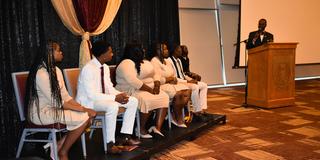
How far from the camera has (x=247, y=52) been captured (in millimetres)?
6070

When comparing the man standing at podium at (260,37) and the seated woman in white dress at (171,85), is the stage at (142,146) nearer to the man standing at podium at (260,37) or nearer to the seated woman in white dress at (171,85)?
the seated woman in white dress at (171,85)

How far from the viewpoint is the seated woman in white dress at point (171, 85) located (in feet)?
13.9

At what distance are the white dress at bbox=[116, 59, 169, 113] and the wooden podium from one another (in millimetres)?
2226

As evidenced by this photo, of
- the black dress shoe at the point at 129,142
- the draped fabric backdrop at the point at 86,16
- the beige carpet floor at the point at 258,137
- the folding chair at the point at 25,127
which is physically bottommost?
the beige carpet floor at the point at 258,137

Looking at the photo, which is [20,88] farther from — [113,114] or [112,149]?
Answer: [112,149]

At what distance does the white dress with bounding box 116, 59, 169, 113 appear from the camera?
147 inches

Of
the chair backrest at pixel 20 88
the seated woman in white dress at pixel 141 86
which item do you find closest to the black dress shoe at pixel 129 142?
the seated woman in white dress at pixel 141 86

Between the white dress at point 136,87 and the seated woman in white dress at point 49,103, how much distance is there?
2.85 feet

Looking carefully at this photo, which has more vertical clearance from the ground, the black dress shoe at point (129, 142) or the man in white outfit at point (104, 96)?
the man in white outfit at point (104, 96)

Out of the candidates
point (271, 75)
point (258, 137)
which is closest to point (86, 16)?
point (258, 137)

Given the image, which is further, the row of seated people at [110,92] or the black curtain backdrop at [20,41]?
the black curtain backdrop at [20,41]

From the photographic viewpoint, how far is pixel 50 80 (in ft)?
9.54

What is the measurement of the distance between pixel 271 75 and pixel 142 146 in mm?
2907

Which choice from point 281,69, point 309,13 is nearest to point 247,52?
point 281,69
